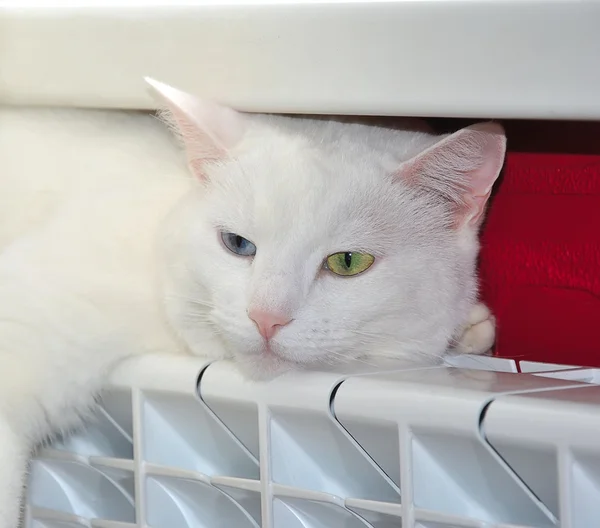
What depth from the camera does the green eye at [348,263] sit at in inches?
36.3

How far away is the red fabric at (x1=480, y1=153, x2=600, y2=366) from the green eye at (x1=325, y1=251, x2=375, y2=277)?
0.81ft

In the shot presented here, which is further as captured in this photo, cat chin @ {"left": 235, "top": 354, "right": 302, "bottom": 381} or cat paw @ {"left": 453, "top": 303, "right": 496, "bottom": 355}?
cat paw @ {"left": 453, "top": 303, "right": 496, "bottom": 355}

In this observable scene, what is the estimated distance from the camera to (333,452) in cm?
81

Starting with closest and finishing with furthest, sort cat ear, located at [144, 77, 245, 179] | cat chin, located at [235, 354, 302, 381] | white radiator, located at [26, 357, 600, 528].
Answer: white radiator, located at [26, 357, 600, 528], cat chin, located at [235, 354, 302, 381], cat ear, located at [144, 77, 245, 179]

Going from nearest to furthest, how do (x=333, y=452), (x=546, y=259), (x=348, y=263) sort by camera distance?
(x=333, y=452), (x=348, y=263), (x=546, y=259)

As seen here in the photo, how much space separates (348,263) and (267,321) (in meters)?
0.13

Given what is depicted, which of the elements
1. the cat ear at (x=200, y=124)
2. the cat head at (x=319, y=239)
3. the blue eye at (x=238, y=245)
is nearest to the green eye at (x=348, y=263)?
the cat head at (x=319, y=239)

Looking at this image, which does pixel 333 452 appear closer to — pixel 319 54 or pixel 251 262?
pixel 251 262

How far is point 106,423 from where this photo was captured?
3.24 ft

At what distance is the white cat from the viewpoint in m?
0.90

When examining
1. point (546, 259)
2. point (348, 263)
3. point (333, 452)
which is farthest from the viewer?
point (546, 259)

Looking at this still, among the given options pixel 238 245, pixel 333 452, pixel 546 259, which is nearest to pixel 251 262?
pixel 238 245

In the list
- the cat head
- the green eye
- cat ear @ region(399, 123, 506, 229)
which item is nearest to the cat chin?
the cat head

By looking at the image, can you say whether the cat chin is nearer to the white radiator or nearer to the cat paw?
the white radiator
